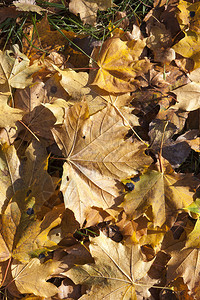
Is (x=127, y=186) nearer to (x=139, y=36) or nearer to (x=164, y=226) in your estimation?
(x=164, y=226)

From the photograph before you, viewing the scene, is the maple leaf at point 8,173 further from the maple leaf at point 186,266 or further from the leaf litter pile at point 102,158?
the maple leaf at point 186,266

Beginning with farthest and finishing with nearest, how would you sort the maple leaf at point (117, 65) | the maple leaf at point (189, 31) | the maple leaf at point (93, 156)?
the maple leaf at point (189, 31) < the maple leaf at point (117, 65) < the maple leaf at point (93, 156)

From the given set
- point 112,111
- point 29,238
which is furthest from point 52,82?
point 29,238

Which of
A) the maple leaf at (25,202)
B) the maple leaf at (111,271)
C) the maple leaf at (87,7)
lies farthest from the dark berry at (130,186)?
the maple leaf at (87,7)

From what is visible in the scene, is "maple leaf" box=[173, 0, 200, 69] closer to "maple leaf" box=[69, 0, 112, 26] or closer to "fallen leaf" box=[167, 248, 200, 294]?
"maple leaf" box=[69, 0, 112, 26]

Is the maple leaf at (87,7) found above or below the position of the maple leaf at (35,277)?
above

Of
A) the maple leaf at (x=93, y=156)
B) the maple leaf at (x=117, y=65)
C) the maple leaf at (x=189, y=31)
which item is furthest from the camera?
the maple leaf at (x=189, y=31)

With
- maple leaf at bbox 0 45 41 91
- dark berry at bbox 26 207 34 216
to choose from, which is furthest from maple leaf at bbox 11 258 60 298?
maple leaf at bbox 0 45 41 91
